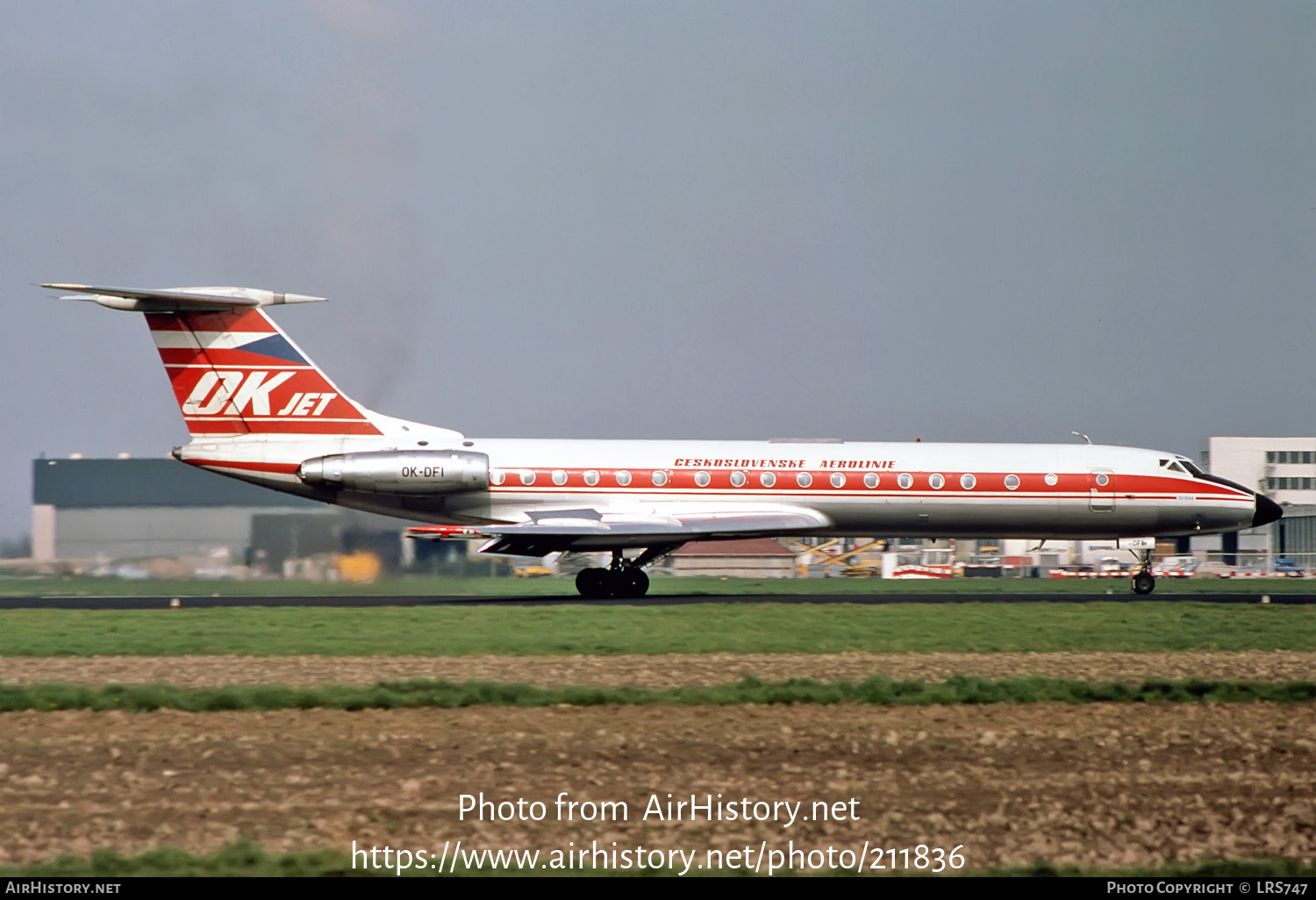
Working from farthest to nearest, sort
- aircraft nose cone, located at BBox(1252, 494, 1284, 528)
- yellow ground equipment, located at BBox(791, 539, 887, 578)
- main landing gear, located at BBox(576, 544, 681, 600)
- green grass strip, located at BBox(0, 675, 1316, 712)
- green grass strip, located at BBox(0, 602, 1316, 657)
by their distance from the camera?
1. yellow ground equipment, located at BBox(791, 539, 887, 578)
2. aircraft nose cone, located at BBox(1252, 494, 1284, 528)
3. main landing gear, located at BBox(576, 544, 681, 600)
4. green grass strip, located at BBox(0, 602, 1316, 657)
5. green grass strip, located at BBox(0, 675, 1316, 712)

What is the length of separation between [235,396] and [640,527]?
844cm

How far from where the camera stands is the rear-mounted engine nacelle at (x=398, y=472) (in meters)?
26.3

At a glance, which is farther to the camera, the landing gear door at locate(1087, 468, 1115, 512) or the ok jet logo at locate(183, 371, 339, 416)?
the landing gear door at locate(1087, 468, 1115, 512)

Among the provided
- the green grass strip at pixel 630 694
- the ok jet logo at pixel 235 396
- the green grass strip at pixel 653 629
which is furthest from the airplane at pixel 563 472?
the green grass strip at pixel 630 694

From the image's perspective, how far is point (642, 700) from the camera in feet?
40.0

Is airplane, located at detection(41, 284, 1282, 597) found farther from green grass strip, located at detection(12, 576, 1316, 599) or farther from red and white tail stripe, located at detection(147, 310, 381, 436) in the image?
green grass strip, located at detection(12, 576, 1316, 599)

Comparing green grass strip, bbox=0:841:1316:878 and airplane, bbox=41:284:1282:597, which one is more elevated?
airplane, bbox=41:284:1282:597

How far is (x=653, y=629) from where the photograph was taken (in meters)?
19.1

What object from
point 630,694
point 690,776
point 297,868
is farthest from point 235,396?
point 297,868

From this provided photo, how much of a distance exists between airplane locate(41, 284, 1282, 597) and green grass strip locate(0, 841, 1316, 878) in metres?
18.7

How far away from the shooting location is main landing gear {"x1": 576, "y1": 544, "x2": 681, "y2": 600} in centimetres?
2738

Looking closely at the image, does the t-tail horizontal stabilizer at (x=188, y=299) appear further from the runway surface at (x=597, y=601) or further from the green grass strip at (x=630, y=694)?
the green grass strip at (x=630, y=694)

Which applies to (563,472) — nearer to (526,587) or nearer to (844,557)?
(526,587)

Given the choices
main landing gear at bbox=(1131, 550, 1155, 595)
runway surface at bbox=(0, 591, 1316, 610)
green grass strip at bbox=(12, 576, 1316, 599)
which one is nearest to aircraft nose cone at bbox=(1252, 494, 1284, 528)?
runway surface at bbox=(0, 591, 1316, 610)
